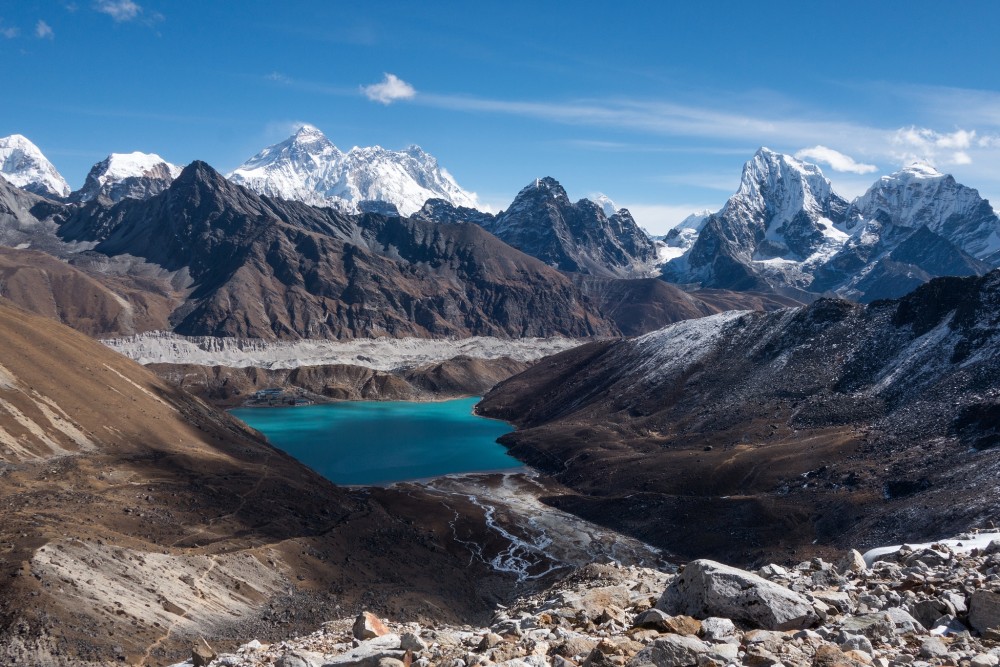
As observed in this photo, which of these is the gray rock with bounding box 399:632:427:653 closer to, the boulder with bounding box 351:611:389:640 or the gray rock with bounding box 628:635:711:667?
the boulder with bounding box 351:611:389:640

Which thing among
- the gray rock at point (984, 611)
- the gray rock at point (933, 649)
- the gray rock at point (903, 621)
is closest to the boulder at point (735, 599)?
the gray rock at point (903, 621)

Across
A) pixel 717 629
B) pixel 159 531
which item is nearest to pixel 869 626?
pixel 717 629

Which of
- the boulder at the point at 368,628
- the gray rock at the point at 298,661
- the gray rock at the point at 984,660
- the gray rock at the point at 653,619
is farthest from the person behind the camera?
the boulder at the point at 368,628

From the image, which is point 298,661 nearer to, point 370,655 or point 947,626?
point 370,655

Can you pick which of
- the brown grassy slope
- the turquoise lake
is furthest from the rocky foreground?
the turquoise lake

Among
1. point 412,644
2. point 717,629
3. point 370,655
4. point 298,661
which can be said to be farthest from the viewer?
point 298,661

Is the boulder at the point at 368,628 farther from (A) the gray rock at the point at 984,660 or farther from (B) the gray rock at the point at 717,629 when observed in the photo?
(A) the gray rock at the point at 984,660

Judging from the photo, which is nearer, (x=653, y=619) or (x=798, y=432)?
(x=653, y=619)
